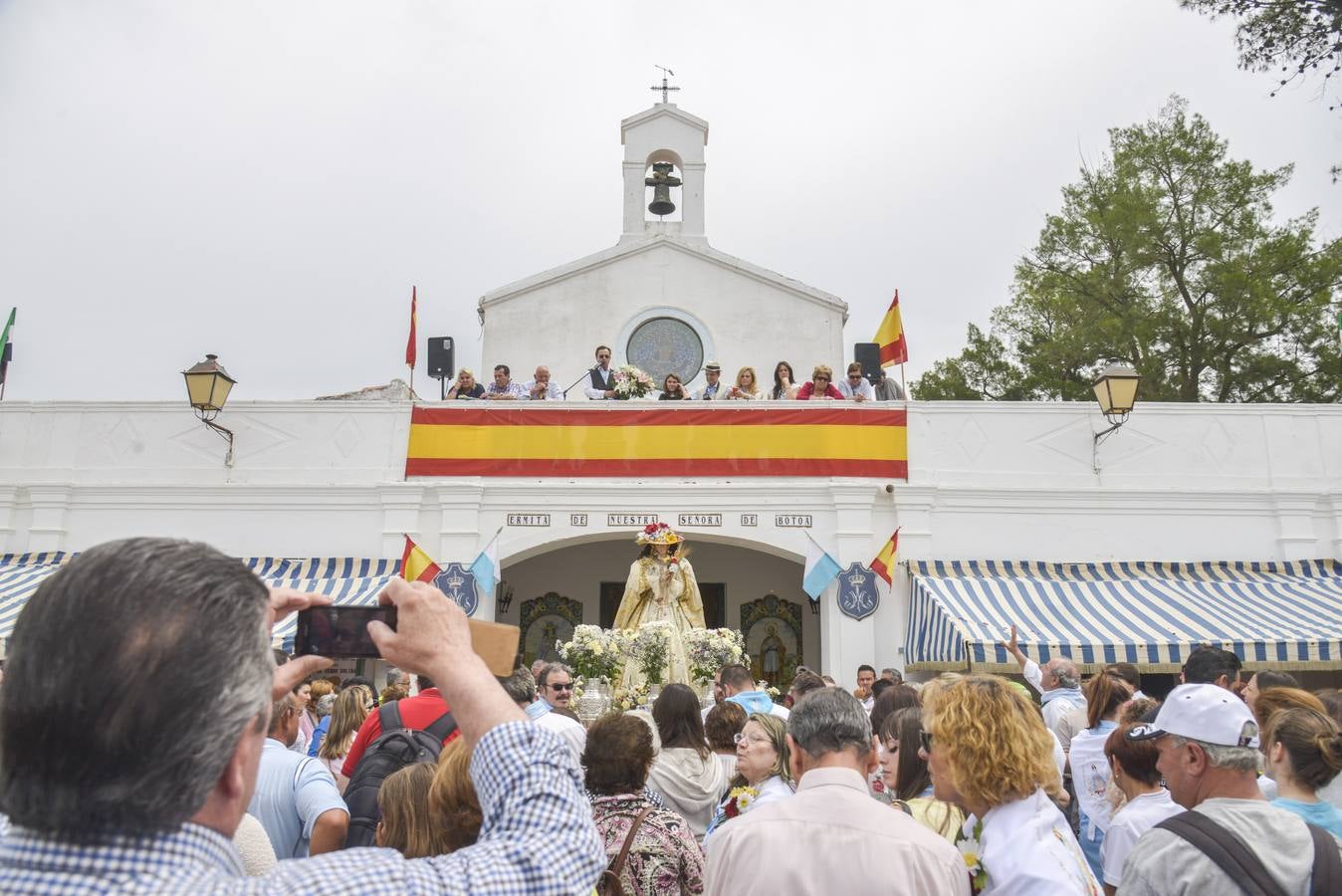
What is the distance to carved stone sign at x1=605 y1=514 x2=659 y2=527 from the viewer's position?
14.9 m

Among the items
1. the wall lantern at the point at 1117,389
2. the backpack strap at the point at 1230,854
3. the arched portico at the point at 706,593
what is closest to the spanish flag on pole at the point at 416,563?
the arched portico at the point at 706,593

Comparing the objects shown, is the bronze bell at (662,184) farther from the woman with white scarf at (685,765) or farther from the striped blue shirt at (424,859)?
the striped blue shirt at (424,859)

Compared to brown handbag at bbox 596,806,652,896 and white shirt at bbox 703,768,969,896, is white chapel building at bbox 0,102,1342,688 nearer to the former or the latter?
brown handbag at bbox 596,806,652,896

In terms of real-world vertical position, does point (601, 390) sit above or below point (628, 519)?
above

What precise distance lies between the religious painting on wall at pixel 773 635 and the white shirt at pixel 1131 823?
13031 millimetres

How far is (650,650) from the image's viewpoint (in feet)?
33.4

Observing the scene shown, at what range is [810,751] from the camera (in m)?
3.28

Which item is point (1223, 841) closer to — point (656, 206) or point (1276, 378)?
point (656, 206)

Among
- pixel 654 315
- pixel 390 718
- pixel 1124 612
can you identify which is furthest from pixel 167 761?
pixel 654 315

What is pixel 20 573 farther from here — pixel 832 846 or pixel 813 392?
pixel 832 846

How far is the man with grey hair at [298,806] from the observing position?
393 cm

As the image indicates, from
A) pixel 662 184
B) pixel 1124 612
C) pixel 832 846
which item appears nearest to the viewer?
pixel 832 846

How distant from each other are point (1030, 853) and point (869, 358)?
16.5 m

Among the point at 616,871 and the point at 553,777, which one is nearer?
the point at 553,777
